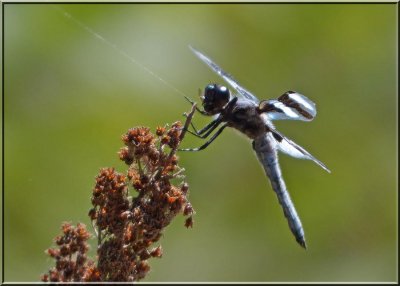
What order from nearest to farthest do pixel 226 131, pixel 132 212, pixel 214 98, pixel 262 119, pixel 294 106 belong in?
pixel 132 212 < pixel 294 106 < pixel 214 98 < pixel 262 119 < pixel 226 131

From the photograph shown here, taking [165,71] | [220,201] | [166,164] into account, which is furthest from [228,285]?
[166,164]

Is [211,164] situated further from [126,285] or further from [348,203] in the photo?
[126,285]

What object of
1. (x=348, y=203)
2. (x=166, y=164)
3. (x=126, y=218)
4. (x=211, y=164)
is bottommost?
(x=126, y=218)

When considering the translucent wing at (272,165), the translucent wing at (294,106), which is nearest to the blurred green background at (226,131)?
the translucent wing at (272,165)

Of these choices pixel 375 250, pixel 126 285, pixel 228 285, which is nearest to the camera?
pixel 126 285

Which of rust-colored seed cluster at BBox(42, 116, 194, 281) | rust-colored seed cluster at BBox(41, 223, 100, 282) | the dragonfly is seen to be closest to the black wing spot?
the dragonfly

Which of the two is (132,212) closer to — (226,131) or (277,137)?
(277,137)

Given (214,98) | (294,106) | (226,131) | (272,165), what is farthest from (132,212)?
(226,131)

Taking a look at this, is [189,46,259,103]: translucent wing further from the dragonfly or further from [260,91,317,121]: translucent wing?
[260,91,317,121]: translucent wing
